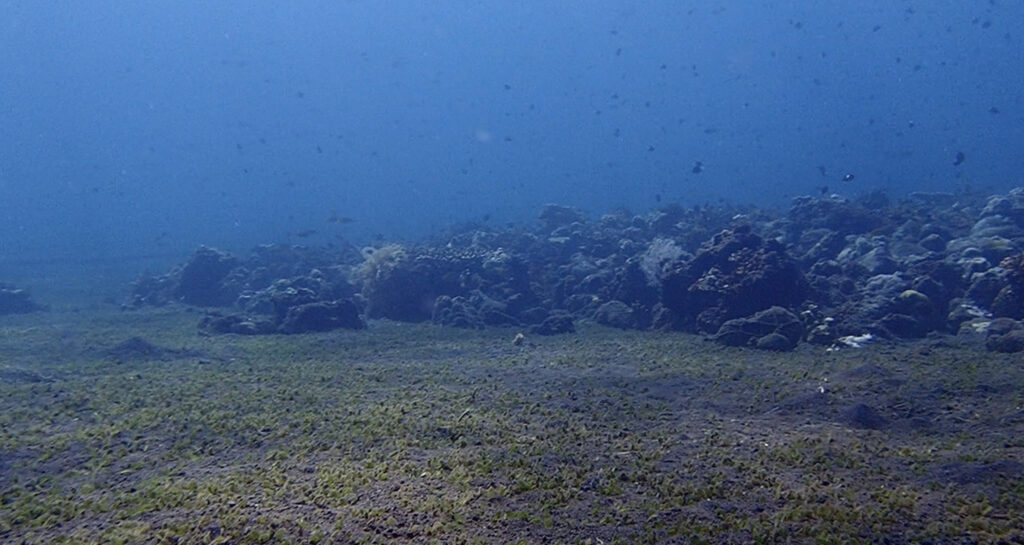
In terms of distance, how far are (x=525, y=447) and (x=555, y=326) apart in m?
9.80

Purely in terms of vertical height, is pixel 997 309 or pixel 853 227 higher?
pixel 853 227

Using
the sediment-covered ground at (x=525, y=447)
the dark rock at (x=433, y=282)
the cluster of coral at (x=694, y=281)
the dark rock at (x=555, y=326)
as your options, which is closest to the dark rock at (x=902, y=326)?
the cluster of coral at (x=694, y=281)

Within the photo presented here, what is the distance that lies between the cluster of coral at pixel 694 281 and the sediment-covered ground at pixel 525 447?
193 centimetres

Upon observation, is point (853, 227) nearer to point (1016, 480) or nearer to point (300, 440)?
point (1016, 480)

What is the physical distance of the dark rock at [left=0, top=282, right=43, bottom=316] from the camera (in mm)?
26103

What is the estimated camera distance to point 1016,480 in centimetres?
774

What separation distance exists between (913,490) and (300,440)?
26.4ft

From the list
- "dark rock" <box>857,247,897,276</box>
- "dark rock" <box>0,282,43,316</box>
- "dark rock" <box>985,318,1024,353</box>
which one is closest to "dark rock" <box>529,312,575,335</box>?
"dark rock" <box>985,318,1024,353</box>

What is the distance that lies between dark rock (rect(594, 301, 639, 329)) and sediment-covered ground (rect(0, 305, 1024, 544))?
142 inches

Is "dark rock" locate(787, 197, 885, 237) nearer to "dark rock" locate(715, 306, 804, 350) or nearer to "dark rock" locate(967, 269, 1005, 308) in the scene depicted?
"dark rock" locate(967, 269, 1005, 308)

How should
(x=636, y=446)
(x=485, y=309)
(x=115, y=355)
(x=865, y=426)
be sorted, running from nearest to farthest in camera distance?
(x=636, y=446) < (x=865, y=426) < (x=115, y=355) < (x=485, y=309)

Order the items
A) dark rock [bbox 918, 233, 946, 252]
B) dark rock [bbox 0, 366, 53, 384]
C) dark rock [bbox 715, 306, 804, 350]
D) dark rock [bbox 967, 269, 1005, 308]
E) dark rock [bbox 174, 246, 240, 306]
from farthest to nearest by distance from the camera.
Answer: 1. dark rock [bbox 174, 246, 240, 306]
2. dark rock [bbox 918, 233, 946, 252]
3. dark rock [bbox 967, 269, 1005, 308]
4. dark rock [bbox 715, 306, 804, 350]
5. dark rock [bbox 0, 366, 53, 384]

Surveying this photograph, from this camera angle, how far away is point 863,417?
1015 centimetres

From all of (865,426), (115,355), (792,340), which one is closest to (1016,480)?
(865,426)
